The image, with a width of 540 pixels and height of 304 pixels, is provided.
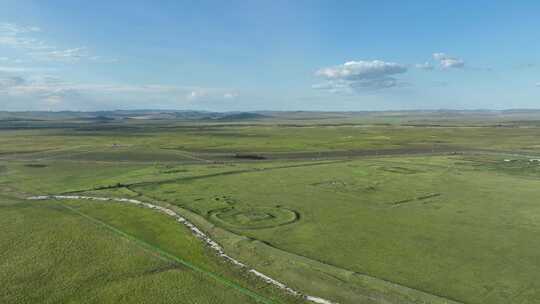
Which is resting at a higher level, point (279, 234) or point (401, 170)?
point (401, 170)

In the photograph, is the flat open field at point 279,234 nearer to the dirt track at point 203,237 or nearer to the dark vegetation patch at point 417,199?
the dark vegetation patch at point 417,199

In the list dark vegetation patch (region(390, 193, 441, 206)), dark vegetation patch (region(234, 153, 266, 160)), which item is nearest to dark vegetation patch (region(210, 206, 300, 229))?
dark vegetation patch (region(390, 193, 441, 206))

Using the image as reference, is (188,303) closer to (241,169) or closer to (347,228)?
(347,228)

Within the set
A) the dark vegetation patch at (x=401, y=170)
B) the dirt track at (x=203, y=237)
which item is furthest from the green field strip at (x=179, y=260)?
the dark vegetation patch at (x=401, y=170)

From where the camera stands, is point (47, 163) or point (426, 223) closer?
point (426, 223)

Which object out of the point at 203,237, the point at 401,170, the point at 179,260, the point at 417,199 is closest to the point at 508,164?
the point at 401,170

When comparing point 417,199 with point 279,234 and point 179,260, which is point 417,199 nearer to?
point 279,234

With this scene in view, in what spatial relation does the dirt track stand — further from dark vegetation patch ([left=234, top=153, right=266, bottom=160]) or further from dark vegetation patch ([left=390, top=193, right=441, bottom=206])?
dark vegetation patch ([left=234, top=153, right=266, bottom=160])

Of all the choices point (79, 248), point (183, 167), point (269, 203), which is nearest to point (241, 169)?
point (183, 167)

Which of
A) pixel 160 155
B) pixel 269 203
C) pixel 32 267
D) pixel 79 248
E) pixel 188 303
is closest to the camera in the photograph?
pixel 188 303
